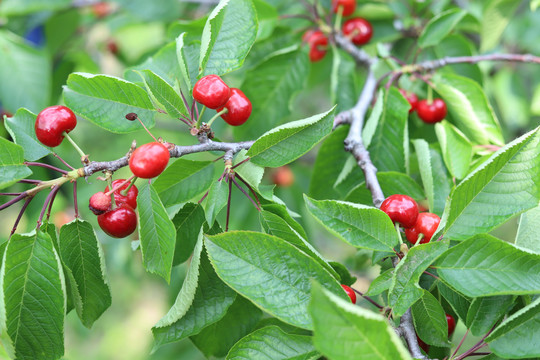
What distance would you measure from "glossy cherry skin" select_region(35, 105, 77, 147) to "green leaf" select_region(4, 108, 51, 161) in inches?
2.0

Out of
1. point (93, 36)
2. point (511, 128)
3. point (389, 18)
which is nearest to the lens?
point (389, 18)

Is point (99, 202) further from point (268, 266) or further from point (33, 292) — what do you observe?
point (268, 266)

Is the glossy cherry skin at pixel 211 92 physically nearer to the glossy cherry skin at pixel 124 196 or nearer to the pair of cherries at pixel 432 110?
the glossy cherry skin at pixel 124 196

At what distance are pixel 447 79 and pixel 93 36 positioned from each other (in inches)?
141

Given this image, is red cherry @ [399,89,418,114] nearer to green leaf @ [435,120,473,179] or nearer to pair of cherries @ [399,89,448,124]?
pair of cherries @ [399,89,448,124]

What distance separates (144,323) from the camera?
19.7ft

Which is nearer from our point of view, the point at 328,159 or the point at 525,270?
the point at 525,270

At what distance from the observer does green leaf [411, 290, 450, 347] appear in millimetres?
1140

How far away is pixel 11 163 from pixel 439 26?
1.69 m

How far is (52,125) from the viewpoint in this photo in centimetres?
128

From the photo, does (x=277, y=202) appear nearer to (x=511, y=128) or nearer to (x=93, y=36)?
(x=511, y=128)

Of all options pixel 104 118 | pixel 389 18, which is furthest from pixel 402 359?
pixel 389 18

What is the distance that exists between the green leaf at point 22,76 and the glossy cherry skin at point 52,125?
105cm

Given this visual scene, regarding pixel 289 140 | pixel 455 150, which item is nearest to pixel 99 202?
pixel 289 140
